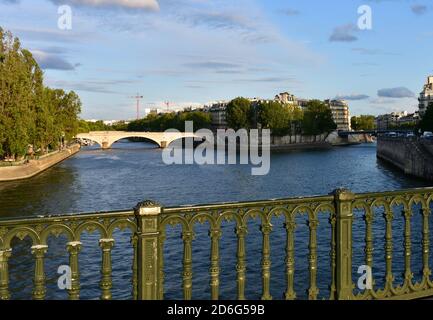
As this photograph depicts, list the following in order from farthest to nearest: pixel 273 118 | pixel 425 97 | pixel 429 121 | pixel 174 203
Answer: pixel 425 97, pixel 273 118, pixel 429 121, pixel 174 203

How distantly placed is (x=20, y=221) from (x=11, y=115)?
45544 millimetres

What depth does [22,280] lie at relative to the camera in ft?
49.4

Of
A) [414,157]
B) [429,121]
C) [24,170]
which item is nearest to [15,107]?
[24,170]

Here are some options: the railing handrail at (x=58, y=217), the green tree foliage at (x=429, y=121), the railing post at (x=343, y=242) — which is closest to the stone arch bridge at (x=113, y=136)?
the green tree foliage at (x=429, y=121)

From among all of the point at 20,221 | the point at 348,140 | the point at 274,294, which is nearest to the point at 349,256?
the point at 20,221

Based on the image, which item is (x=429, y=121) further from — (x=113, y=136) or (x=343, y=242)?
(x=343, y=242)

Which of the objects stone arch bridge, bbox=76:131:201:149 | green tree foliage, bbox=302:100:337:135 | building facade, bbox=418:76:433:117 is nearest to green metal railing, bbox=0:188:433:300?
stone arch bridge, bbox=76:131:201:149

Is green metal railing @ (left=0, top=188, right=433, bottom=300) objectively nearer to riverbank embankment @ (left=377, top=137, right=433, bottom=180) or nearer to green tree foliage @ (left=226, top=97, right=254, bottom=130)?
riverbank embankment @ (left=377, top=137, right=433, bottom=180)

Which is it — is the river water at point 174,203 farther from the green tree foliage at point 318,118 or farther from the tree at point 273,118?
the green tree foliage at point 318,118

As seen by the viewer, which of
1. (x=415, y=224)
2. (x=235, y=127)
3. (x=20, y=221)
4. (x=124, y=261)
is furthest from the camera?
(x=235, y=127)

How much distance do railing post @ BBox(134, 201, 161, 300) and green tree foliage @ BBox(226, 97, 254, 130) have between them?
118 m

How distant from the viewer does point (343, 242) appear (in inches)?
217

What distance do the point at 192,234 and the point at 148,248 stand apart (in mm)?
443
